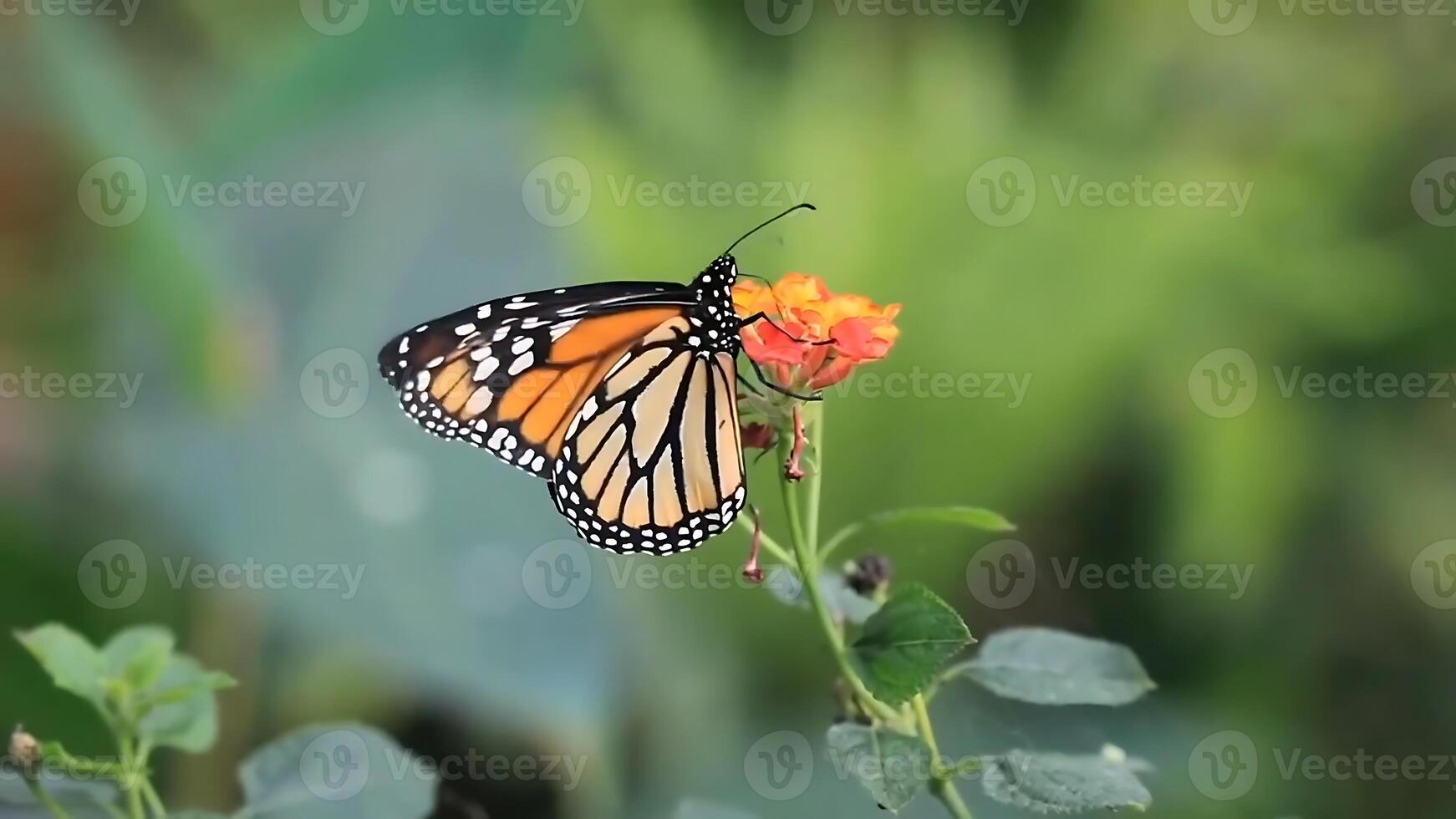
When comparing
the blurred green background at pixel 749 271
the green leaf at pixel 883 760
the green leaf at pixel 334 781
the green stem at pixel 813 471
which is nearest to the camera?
the green leaf at pixel 883 760

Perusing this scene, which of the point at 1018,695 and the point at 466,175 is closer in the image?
the point at 1018,695

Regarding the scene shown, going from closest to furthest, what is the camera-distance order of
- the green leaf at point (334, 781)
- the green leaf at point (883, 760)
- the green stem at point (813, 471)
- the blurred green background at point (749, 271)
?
the green leaf at point (883, 760) < the green stem at point (813, 471) < the green leaf at point (334, 781) < the blurred green background at point (749, 271)

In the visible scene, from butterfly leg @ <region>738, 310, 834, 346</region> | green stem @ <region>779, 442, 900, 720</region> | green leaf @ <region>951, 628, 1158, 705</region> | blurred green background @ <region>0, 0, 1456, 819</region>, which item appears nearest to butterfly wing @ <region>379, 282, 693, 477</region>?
butterfly leg @ <region>738, 310, 834, 346</region>

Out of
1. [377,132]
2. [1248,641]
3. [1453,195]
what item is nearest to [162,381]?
[377,132]

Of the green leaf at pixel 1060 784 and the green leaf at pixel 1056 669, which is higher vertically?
the green leaf at pixel 1056 669

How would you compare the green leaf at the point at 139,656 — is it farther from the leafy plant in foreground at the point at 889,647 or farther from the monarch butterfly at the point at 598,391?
the leafy plant in foreground at the point at 889,647

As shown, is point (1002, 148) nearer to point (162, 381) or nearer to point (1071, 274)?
point (1071, 274)

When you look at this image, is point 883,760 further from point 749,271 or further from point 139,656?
point 749,271

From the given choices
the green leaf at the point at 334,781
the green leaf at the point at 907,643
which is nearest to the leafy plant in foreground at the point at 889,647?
the green leaf at the point at 907,643
